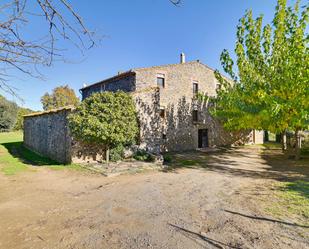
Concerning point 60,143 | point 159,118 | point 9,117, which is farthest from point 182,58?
point 9,117

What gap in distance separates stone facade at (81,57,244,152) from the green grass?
30.2 feet

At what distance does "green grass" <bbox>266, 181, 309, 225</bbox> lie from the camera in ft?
19.0

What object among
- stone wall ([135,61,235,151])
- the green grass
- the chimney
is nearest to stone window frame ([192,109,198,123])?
stone wall ([135,61,235,151])

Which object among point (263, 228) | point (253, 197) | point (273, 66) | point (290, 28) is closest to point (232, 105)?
point (273, 66)

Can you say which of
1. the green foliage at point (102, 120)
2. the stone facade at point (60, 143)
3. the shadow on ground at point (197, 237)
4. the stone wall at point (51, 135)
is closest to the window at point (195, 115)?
the green foliage at point (102, 120)

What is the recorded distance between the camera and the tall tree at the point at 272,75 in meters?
11.2

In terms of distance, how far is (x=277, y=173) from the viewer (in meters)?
11.0

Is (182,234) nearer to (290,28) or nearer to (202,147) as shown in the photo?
(290,28)

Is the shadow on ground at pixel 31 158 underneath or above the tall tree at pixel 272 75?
underneath

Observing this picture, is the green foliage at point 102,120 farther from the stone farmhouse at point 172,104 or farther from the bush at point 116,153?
the stone farmhouse at point 172,104

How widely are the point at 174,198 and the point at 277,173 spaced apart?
22.2 feet

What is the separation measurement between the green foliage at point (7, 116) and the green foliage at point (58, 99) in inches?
258

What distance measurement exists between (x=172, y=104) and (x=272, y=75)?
880 centimetres

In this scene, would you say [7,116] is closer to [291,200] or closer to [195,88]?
Result: [195,88]
